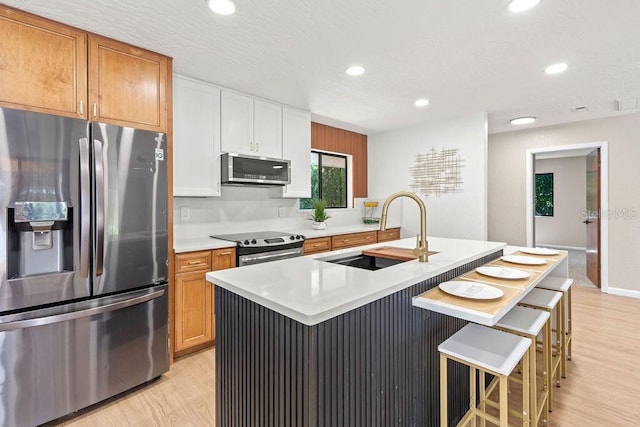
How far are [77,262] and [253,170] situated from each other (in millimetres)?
1680

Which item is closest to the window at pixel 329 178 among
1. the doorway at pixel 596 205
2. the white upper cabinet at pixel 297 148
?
the white upper cabinet at pixel 297 148

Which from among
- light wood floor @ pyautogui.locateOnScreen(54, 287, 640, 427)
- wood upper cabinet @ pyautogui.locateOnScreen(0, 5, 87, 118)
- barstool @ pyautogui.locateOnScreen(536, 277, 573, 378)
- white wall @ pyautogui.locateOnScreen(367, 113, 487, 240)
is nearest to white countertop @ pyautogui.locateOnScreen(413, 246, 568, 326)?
barstool @ pyautogui.locateOnScreen(536, 277, 573, 378)

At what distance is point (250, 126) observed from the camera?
10.8ft

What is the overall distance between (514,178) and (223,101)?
14.5 ft

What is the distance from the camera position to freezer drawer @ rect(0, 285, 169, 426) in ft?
5.56

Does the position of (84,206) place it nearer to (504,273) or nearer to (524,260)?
(504,273)

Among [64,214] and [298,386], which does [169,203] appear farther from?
[298,386]

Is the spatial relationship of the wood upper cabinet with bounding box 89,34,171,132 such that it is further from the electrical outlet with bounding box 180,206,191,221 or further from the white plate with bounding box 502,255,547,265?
the white plate with bounding box 502,255,547,265

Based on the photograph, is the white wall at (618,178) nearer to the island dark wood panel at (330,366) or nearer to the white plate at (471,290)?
the white plate at (471,290)

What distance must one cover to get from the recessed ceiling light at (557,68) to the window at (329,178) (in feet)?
9.37

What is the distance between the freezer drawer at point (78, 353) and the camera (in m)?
1.69

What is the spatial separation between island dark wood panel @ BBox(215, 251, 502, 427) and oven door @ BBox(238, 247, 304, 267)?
137cm

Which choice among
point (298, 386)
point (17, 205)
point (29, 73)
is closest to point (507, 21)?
point (298, 386)

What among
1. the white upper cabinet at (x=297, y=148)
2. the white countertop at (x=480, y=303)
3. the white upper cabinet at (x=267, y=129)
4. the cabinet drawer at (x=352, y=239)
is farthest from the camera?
the cabinet drawer at (x=352, y=239)
